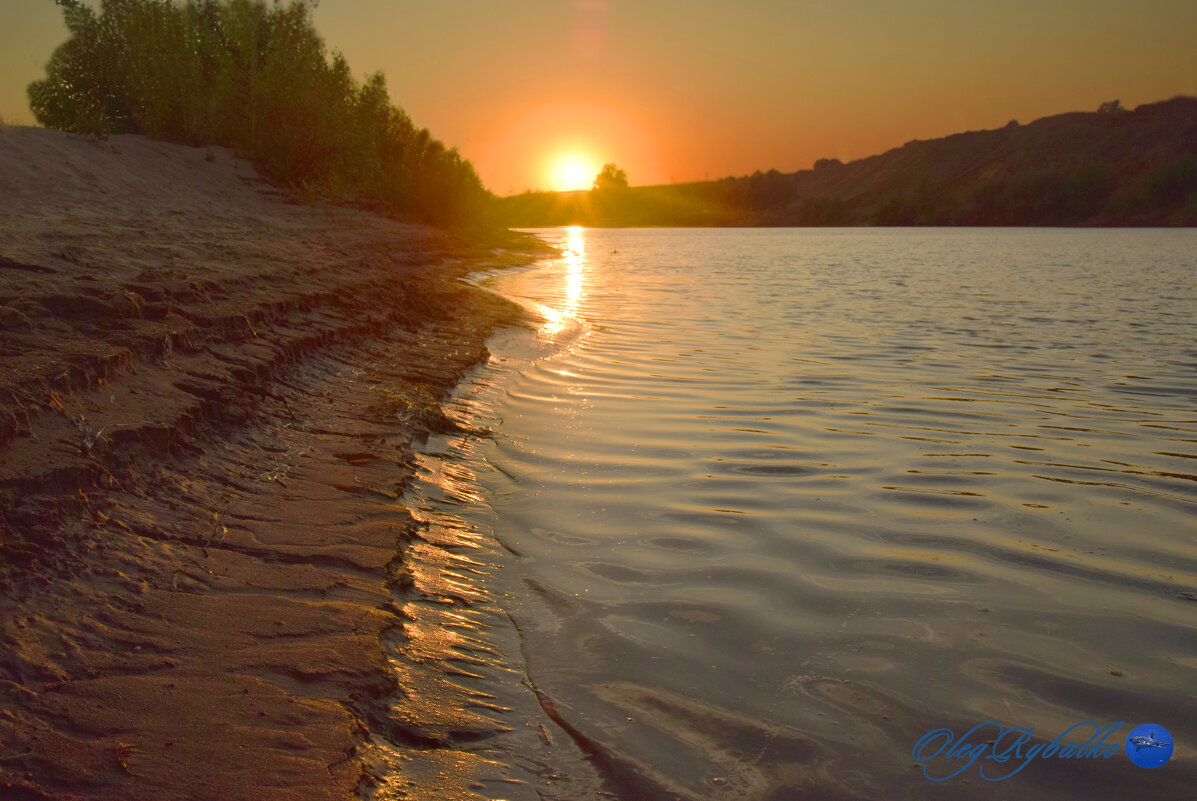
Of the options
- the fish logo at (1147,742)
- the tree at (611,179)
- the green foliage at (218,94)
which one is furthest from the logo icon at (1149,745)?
the tree at (611,179)

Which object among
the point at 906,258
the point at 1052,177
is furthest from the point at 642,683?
the point at 1052,177

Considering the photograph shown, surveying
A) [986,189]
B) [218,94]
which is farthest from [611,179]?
A: [218,94]

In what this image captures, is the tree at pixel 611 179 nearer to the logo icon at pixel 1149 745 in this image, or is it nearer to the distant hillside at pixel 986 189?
the distant hillside at pixel 986 189

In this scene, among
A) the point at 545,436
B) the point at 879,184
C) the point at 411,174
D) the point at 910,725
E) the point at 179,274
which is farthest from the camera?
the point at 879,184

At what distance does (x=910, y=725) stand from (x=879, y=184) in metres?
182

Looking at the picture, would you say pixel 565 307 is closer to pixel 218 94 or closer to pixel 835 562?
pixel 835 562

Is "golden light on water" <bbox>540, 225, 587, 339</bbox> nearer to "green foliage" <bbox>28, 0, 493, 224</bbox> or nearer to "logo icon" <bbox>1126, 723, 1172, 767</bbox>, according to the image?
"green foliage" <bbox>28, 0, 493, 224</bbox>

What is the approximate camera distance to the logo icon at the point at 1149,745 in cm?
234

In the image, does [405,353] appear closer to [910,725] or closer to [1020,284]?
[910,725]

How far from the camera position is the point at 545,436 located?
5.96m

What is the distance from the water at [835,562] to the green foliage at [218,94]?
51.9 ft

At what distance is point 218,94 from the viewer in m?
22.4

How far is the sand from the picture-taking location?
6.87 ft

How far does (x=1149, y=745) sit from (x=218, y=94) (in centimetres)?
2542
